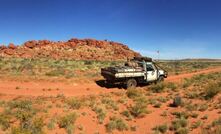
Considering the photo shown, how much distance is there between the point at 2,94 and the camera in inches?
639

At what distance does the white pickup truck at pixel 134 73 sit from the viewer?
761 inches

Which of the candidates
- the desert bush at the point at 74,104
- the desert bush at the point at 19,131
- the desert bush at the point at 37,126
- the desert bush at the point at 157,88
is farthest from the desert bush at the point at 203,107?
the desert bush at the point at 19,131

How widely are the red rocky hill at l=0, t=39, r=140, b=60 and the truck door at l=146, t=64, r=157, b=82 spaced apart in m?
74.1

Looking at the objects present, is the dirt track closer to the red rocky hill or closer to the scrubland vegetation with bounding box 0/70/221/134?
the scrubland vegetation with bounding box 0/70/221/134

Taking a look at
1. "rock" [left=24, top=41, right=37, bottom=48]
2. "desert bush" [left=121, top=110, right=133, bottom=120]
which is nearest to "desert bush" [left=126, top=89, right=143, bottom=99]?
"desert bush" [left=121, top=110, right=133, bottom=120]

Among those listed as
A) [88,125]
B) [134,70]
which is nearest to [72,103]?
[88,125]

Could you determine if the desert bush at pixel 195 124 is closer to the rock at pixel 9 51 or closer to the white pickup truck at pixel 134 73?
the white pickup truck at pixel 134 73

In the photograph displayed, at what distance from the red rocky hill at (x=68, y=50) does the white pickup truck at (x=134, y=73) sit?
243ft

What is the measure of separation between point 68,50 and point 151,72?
84.3 meters

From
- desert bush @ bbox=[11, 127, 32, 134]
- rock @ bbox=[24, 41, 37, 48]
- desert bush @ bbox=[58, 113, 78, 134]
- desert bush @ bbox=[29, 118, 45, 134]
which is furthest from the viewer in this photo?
rock @ bbox=[24, 41, 37, 48]

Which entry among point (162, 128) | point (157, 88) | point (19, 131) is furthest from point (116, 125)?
point (157, 88)

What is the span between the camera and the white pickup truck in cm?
1932

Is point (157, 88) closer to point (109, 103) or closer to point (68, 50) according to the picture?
point (109, 103)

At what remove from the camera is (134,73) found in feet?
65.4
